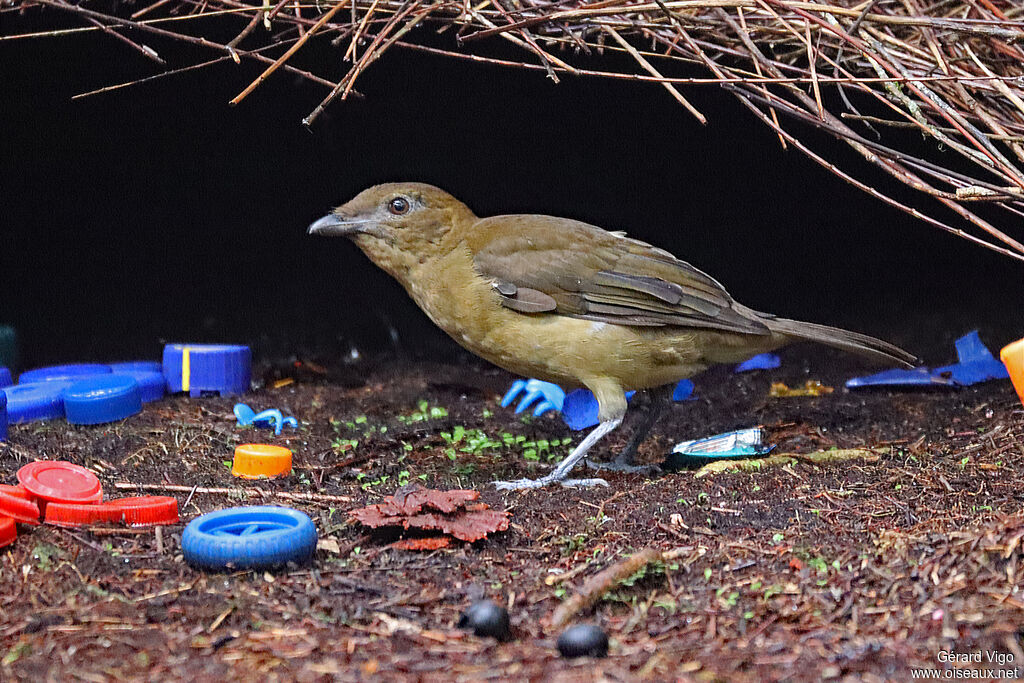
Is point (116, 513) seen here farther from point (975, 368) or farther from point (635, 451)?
point (975, 368)

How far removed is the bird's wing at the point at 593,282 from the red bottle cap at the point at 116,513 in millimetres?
1774

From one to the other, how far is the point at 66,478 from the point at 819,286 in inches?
250

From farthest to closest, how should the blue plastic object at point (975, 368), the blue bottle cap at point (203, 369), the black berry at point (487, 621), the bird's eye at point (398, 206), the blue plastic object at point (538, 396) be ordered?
the blue bottle cap at point (203, 369)
the blue plastic object at point (538, 396)
the blue plastic object at point (975, 368)
the bird's eye at point (398, 206)
the black berry at point (487, 621)

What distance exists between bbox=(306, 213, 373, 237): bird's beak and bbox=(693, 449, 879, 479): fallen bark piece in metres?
1.89

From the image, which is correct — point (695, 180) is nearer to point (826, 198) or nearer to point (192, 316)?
point (826, 198)

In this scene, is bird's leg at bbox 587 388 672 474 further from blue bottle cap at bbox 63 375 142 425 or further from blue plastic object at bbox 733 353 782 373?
blue bottle cap at bbox 63 375 142 425

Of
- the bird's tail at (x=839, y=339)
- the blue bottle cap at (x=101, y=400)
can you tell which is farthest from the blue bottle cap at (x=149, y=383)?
the bird's tail at (x=839, y=339)

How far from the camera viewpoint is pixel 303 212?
867 centimetres

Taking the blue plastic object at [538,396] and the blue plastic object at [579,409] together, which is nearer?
the blue plastic object at [579,409]

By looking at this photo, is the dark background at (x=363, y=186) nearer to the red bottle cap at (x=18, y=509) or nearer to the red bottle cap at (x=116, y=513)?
the red bottle cap at (x=116, y=513)

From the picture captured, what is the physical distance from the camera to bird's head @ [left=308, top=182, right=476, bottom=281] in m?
4.56

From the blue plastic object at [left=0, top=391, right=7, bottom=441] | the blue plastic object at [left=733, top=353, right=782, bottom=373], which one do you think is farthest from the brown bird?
the blue plastic object at [left=733, top=353, right=782, bottom=373]

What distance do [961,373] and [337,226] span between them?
3747 millimetres

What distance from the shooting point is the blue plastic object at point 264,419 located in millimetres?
5418
